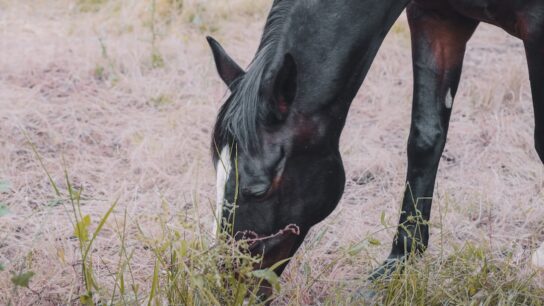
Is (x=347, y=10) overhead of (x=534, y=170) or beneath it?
overhead

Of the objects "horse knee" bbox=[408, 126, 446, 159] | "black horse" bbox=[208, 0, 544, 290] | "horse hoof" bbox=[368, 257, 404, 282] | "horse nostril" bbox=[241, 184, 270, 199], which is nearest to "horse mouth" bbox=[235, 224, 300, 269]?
"black horse" bbox=[208, 0, 544, 290]

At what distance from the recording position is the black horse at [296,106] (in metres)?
1.83

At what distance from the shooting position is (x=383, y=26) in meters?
2.00

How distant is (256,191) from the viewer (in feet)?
6.07

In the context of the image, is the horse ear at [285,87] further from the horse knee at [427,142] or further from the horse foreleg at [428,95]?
the horse knee at [427,142]

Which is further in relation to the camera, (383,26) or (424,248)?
(424,248)

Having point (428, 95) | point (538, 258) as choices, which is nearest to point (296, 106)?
point (428, 95)

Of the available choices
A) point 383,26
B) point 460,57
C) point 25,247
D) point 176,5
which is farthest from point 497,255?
point 176,5

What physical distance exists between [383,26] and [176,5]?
3.43 m

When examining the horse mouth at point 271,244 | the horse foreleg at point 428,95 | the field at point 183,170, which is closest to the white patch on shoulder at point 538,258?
the field at point 183,170

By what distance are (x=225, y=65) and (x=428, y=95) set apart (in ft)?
2.70

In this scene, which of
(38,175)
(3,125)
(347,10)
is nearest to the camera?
(347,10)

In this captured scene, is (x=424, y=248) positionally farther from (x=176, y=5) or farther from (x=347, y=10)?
(x=176, y=5)

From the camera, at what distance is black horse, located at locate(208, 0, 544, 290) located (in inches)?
72.1
